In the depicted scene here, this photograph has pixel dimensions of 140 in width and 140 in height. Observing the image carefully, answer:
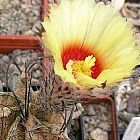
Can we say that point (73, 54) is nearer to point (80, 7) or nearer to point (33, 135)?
point (80, 7)

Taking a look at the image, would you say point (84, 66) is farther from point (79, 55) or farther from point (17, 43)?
point (17, 43)

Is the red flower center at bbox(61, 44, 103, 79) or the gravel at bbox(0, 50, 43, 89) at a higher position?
the gravel at bbox(0, 50, 43, 89)

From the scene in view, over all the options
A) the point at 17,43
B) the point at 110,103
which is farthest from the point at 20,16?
the point at 110,103

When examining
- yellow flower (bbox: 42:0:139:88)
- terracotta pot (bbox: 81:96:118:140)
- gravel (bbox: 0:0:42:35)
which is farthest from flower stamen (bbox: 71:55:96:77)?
gravel (bbox: 0:0:42:35)

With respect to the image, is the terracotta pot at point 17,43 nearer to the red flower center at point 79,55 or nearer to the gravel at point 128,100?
the gravel at point 128,100

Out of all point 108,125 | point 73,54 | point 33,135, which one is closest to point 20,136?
point 33,135

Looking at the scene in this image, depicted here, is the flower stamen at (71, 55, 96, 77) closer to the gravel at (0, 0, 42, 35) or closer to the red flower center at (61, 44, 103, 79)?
the red flower center at (61, 44, 103, 79)

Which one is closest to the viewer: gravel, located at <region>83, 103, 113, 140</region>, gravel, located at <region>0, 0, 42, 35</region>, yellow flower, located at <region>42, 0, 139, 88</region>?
yellow flower, located at <region>42, 0, 139, 88</region>
